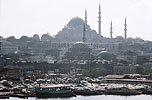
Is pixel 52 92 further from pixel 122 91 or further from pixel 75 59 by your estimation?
pixel 75 59

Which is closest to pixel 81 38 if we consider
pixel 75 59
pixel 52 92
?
pixel 75 59

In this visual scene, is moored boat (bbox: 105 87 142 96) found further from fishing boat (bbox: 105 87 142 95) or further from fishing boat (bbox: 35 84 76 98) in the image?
fishing boat (bbox: 35 84 76 98)

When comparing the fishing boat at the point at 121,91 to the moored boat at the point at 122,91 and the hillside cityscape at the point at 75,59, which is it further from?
the hillside cityscape at the point at 75,59

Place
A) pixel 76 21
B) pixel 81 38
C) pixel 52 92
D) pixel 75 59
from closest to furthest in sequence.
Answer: pixel 52 92, pixel 75 59, pixel 81 38, pixel 76 21

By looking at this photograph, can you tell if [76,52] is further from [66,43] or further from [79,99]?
[79,99]

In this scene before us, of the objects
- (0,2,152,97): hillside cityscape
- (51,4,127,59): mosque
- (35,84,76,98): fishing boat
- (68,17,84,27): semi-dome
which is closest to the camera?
(35,84,76,98): fishing boat

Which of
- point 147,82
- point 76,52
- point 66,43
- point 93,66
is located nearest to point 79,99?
point 147,82

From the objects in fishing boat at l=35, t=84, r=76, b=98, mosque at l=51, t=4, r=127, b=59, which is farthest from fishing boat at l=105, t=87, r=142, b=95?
mosque at l=51, t=4, r=127, b=59

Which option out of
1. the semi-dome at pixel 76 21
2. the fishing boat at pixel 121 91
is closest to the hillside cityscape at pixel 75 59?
the semi-dome at pixel 76 21

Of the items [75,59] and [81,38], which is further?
[81,38]
